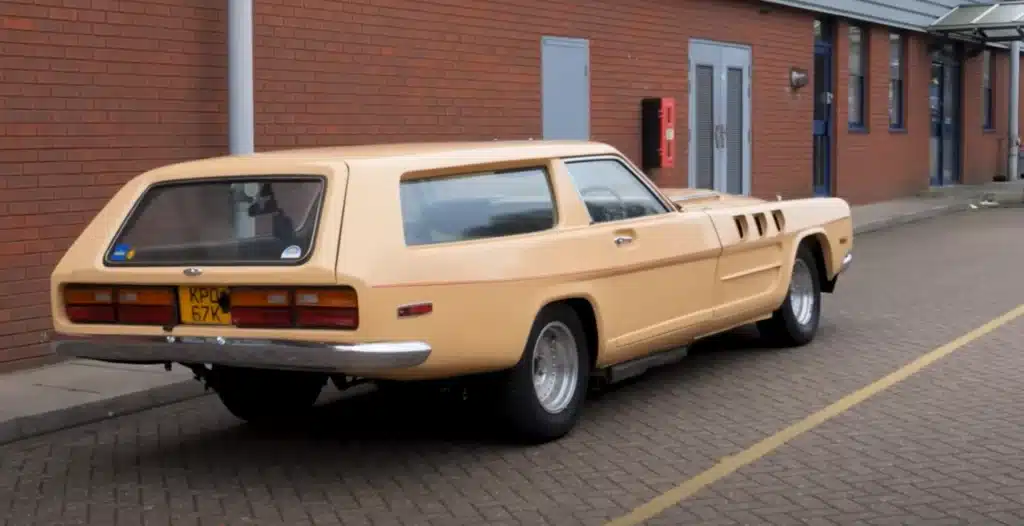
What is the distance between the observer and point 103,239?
659cm

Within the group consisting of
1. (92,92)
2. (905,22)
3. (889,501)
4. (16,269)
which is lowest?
(889,501)

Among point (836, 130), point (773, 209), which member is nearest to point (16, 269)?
point (773, 209)

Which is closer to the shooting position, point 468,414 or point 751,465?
point 751,465

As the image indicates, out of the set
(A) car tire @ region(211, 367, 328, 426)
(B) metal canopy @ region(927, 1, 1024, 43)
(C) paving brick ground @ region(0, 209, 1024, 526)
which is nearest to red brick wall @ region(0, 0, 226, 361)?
(C) paving brick ground @ region(0, 209, 1024, 526)

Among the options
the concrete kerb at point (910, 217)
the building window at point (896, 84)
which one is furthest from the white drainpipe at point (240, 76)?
the building window at point (896, 84)

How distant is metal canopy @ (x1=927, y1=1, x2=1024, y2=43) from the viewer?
82.7ft

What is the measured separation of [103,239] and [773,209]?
428 centimetres

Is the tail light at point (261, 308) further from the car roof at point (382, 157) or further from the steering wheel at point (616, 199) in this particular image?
the steering wheel at point (616, 199)

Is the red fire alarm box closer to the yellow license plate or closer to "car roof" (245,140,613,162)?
"car roof" (245,140,613,162)

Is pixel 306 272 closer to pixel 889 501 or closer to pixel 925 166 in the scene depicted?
pixel 889 501

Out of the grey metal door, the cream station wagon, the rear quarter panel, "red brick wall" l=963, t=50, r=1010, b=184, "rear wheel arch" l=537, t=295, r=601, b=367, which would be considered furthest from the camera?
"red brick wall" l=963, t=50, r=1010, b=184

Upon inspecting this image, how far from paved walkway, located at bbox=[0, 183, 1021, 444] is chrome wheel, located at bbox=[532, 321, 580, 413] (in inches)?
101

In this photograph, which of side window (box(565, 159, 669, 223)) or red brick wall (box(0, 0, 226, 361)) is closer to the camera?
side window (box(565, 159, 669, 223))

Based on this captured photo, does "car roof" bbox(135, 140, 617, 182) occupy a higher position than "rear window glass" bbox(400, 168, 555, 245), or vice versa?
"car roof" bbox(135, 140, 617, 182)
